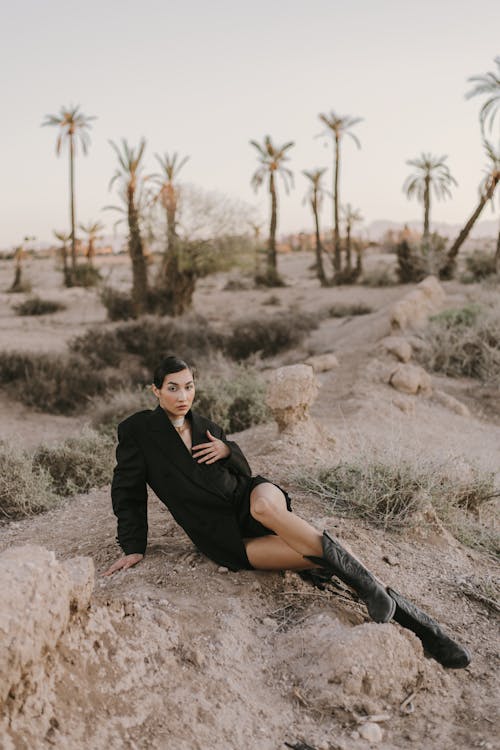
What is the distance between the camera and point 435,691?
10.8 ft

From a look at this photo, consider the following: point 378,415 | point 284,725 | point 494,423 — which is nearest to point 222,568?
point 284,725

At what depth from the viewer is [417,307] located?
14352 millimetres

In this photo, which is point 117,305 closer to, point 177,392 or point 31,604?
point 177,392

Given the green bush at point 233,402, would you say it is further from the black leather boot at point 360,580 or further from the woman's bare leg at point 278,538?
the black leather boot at point 360,580

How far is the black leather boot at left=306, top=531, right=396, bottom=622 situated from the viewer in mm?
3422

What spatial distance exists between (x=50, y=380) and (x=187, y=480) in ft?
27.1

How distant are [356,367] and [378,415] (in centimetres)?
230

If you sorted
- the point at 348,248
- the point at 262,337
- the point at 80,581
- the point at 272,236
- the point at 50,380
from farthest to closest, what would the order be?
the point at 272,236, the point at 348,248, the point at 262,337, the point at 50,380, the point at 80,581

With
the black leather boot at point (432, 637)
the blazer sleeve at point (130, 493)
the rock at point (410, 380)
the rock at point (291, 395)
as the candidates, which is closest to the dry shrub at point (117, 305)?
the rock at point (410, 380)

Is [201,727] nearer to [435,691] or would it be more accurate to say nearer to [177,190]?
[435,691]

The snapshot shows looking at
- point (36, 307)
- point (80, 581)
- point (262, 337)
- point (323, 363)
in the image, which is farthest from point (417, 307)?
point (36, 307)

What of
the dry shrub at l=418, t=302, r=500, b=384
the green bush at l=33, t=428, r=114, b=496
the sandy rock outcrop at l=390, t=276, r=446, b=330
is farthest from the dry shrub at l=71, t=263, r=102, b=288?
the green bush at l=33, t=428, r=114, b=496

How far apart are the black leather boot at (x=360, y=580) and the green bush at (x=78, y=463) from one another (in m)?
3.74

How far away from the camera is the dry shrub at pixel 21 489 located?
6156 millimetres
